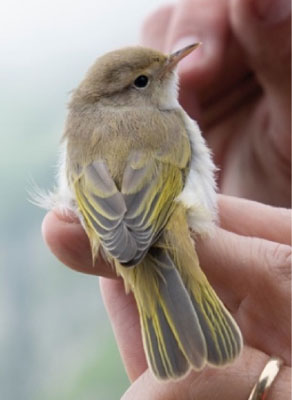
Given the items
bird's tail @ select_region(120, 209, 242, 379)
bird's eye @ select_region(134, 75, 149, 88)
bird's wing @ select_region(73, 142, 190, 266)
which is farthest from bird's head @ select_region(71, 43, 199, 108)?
bird's tail @ select_region(120, 209, 242, 379)

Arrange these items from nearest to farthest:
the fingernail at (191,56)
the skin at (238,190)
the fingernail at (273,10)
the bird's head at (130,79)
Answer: the skin at (238,190), the bird's head at (130,79), the fingernail at (273,10), the fingernail at (191,56)

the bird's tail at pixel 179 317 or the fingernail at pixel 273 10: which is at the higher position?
the fingernail at pixel 273 10

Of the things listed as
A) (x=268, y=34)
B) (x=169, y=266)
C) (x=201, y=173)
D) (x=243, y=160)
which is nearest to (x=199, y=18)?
(x=268, y=34)

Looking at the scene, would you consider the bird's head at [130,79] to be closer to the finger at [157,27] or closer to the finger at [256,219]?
the finger at [256,219]

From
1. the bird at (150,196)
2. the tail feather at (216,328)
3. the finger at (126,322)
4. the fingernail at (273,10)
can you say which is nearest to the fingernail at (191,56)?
the fingernail at (273,10)

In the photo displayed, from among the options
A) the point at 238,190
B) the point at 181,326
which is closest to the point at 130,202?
the point at 181,326

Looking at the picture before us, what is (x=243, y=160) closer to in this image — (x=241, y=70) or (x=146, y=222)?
(x=241, y=70)

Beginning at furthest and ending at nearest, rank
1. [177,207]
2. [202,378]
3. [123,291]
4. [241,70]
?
1. [241,70]
2. [123,291]
3. [177,207]
4. [202,378]
